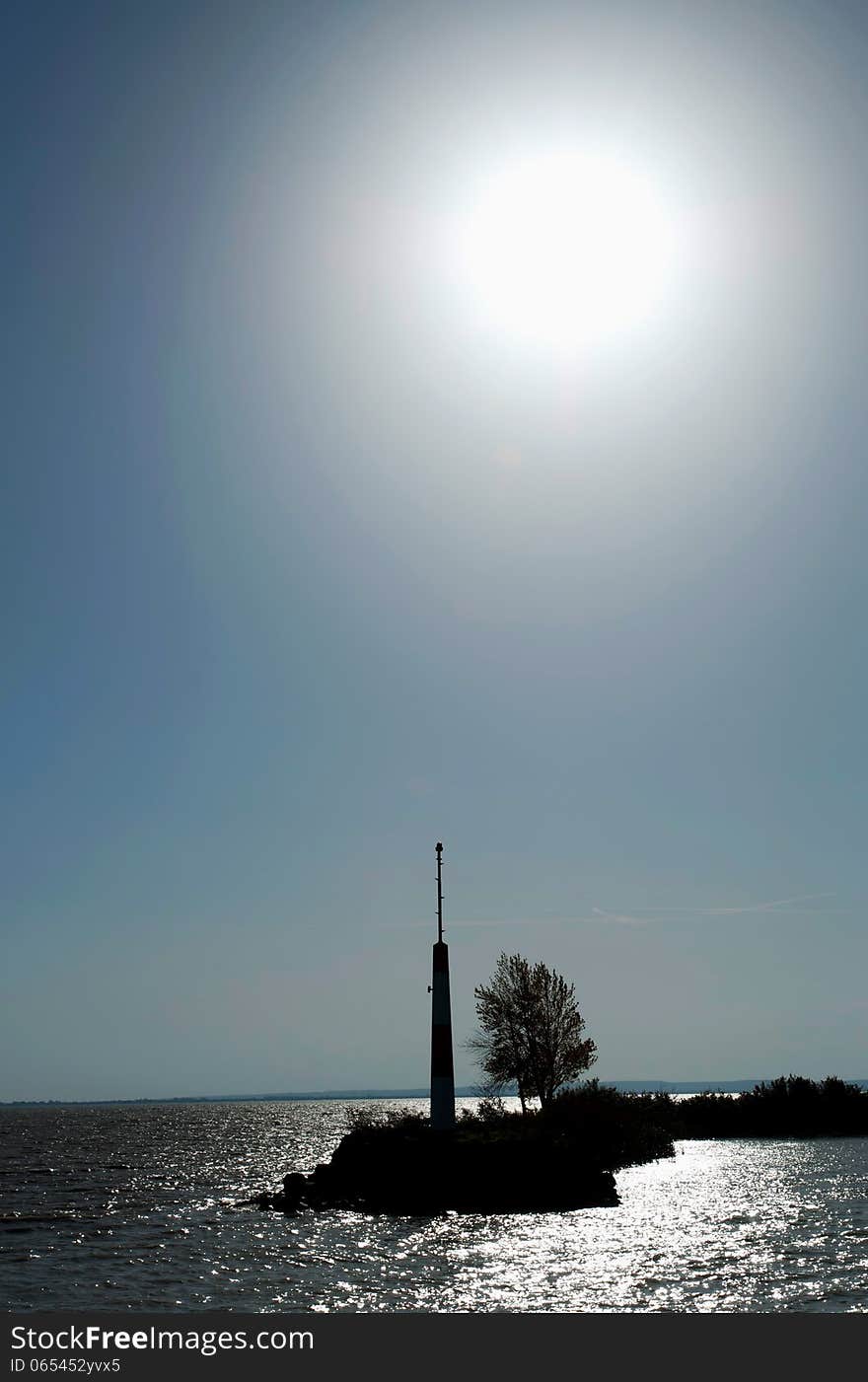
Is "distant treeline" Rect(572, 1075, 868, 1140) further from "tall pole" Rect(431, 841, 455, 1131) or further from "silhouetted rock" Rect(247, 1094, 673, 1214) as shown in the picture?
"tall pole" Rect(431, 841, 455, 1131)

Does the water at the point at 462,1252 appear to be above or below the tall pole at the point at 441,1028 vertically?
below

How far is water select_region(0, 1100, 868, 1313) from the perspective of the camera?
24828 mm

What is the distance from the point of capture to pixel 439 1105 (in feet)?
143

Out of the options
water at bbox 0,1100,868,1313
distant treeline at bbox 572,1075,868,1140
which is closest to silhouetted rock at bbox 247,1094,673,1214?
water at bbox 0,1100,868,1313

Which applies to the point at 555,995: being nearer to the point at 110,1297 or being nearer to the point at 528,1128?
the point at 528,1128

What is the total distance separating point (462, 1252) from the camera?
101ft

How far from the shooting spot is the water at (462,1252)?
24828mm

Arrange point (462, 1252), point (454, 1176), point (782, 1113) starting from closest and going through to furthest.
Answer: point (462, 1252) → point (454, 1176) → point (782, 1113)

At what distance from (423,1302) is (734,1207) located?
845 inches

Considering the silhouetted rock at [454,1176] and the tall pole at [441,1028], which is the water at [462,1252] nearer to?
the silhouetted rock at [454,1176]

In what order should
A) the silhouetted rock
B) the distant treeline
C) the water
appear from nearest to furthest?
1. the water
2. the silhouetted rock
3. the distant treeline

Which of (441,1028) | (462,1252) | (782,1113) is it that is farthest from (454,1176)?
(782,1113)

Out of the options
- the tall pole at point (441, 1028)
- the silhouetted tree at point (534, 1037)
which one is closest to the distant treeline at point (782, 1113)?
the silhouetted tree at point (534, 1037)

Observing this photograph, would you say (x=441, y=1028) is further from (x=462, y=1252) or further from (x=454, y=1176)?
(x=462, y=1252)
